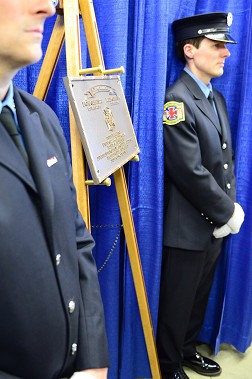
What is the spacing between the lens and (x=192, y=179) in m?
1.45

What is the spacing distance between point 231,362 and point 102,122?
1559 mm

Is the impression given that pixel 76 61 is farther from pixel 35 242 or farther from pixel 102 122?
pixel 35 242

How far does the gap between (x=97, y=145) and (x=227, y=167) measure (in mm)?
778

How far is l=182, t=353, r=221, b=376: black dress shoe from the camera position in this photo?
1797mm

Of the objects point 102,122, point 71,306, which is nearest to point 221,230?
point 102,122

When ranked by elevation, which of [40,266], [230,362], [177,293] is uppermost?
[40,266]

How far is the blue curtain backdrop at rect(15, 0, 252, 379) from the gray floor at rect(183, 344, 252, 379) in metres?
0.13

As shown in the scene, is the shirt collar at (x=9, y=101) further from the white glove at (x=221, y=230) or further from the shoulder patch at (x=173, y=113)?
the white glove at (x=221, y=230)

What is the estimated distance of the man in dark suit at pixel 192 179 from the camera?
1457 mm

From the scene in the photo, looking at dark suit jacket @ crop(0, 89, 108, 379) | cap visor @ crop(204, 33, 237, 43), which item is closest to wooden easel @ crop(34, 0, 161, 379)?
dark suit jacket @ crop(0, 89, 108, 379)

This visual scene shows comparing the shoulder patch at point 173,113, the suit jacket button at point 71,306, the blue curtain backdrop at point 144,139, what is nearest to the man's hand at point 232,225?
the blue curtain backdrop at point 144,139

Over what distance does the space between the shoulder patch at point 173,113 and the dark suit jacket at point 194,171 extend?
2 cm

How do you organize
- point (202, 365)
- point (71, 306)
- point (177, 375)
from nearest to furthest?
point (71, 306)
point (177, 375)
point (202, 365)

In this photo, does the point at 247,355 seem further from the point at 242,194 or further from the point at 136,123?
the point at 136,123
